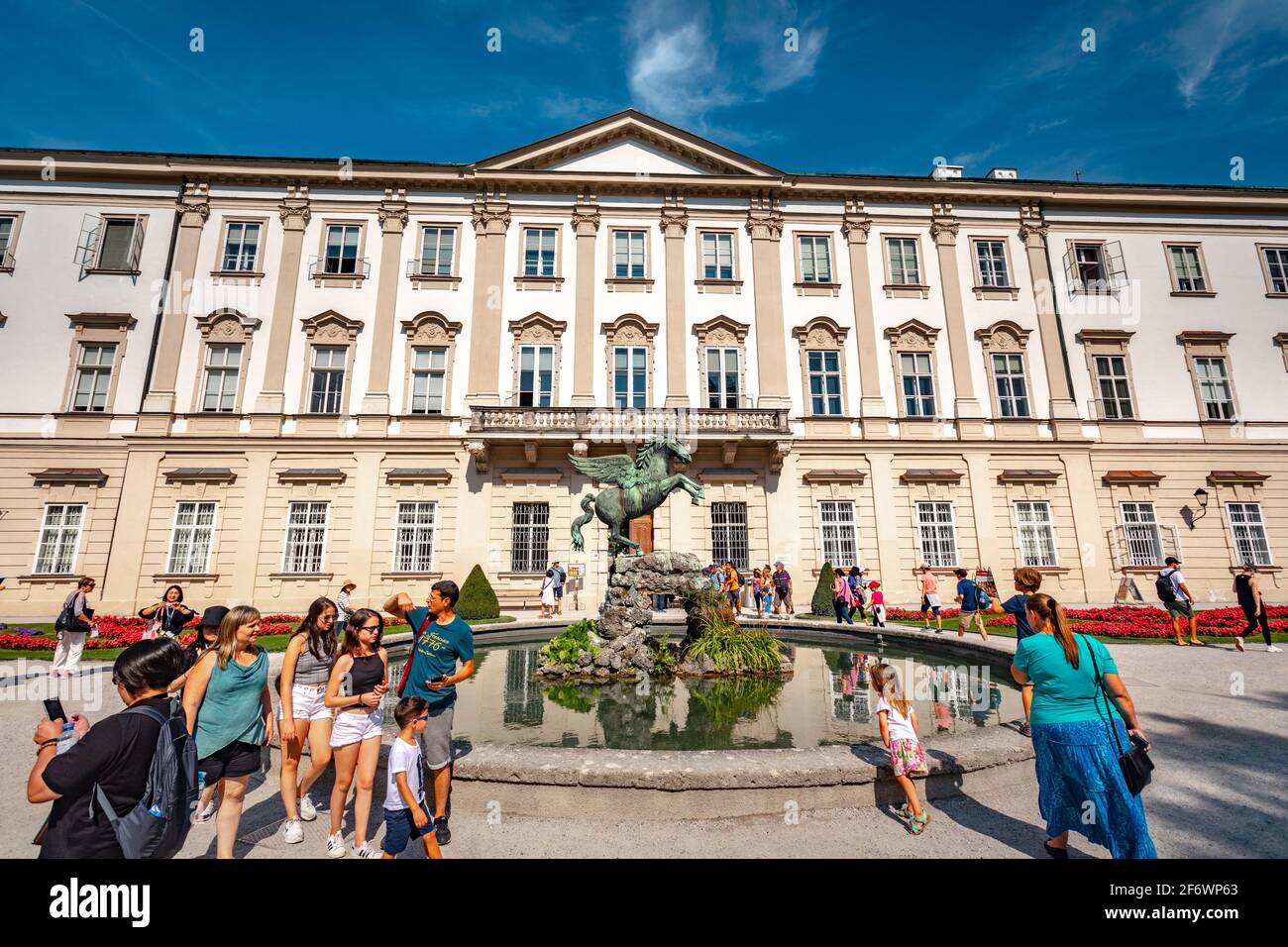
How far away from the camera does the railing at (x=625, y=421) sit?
21.6m

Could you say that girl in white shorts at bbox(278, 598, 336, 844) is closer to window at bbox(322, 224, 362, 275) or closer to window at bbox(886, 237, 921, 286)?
window at bbox(322, 224, 362, 275)

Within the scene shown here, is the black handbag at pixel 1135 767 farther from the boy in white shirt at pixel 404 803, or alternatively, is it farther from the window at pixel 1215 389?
the window at pixel 1215 389

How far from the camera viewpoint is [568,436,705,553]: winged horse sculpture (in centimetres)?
1096

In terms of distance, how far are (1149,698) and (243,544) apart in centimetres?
2645

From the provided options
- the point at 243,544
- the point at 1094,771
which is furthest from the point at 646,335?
the point at 1094,771

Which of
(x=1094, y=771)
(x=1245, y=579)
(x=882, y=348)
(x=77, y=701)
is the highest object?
(x=882, y=348)

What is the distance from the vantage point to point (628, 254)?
2464cm

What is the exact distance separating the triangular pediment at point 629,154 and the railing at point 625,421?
11444 mm

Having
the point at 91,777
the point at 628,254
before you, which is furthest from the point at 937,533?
the point at 91,777

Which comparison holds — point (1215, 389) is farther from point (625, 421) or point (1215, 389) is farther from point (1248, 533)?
point (625, 421)

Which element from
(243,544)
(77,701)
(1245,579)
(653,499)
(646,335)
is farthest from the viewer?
(646,335)

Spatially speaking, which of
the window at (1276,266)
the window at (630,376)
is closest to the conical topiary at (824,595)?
the window at (630,376)
